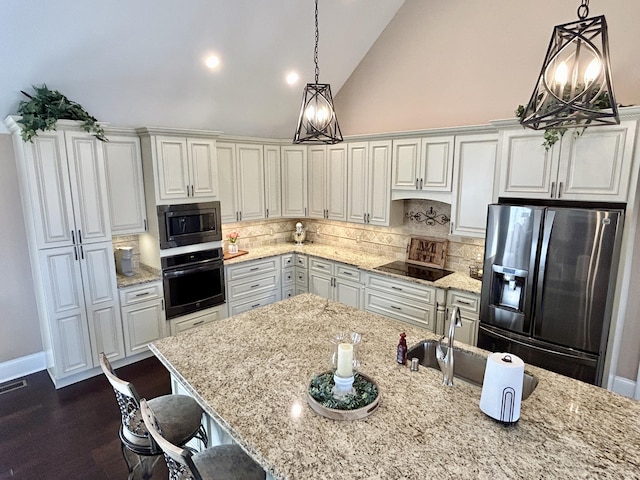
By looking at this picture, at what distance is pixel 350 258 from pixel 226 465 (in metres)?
3.19

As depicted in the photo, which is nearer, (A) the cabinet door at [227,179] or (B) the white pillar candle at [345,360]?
(B) the white pillar candle at [345,360]

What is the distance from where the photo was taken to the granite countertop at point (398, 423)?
4.37ft

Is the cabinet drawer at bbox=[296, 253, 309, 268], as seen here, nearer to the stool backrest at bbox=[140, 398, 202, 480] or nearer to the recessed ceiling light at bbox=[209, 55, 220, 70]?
the recessed ceiling light at bbox=[209, 55, 220, 70]

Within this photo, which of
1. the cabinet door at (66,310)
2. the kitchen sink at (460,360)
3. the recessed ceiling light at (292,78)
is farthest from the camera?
the recessed ceiling light at (292,78)

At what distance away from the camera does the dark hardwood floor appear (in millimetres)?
2555

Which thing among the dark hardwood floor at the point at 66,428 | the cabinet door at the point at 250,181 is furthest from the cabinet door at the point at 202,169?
the dark hardwood floor at the point at 66,428

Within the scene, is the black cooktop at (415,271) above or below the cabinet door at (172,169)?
below

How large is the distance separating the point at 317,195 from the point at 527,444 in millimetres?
3954

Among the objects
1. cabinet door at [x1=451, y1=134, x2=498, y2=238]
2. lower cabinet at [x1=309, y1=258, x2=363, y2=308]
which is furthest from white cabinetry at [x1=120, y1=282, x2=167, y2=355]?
cabinet door at [x1=451, y1=134, x2=498, y2=238]

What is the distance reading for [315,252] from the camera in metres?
5.01

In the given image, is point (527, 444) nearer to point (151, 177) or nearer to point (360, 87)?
point (151, 177)

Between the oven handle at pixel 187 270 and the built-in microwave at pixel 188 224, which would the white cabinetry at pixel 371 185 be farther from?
the oven handle at pixel 187 270

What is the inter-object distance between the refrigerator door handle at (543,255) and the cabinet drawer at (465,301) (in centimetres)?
59

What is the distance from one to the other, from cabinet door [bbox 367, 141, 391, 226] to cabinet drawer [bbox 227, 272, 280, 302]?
1.57 m
